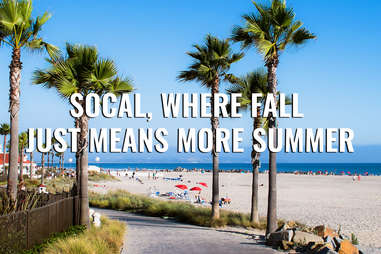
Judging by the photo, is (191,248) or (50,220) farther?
(191,248)

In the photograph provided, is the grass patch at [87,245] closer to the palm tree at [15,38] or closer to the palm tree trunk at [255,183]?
the palm tree at [15,38]

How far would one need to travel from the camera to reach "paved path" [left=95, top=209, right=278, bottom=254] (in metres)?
12.2

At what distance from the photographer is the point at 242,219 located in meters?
19.0

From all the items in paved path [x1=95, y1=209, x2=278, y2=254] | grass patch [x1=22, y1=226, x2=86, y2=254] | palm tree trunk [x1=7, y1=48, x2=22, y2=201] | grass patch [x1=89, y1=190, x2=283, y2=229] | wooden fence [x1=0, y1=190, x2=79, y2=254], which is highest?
palm tree trunk [x1=7, y1=48, x2=22, y2=201]

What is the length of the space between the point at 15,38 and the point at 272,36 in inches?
352

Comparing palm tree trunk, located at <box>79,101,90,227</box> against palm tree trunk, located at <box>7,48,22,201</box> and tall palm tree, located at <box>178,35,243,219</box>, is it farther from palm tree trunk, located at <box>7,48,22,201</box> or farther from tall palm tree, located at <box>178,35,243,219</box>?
tall palm tree, located at <box>178,35,243,219</box>

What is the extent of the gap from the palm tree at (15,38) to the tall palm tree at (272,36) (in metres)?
7.26

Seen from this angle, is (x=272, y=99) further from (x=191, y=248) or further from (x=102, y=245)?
(x=102, y=245)

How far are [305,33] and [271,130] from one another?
3618 mm

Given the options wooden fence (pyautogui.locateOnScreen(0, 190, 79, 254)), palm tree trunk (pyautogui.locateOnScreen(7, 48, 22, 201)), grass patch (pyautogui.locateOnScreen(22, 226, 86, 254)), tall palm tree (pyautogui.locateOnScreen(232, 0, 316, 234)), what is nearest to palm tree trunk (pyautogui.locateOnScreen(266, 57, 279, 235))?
tall palm tree (pyautogui.locateOnScreen(232, 0, 316, 234))

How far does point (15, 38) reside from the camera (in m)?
14.5

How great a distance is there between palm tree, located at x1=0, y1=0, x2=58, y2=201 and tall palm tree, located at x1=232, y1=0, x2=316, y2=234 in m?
7.26

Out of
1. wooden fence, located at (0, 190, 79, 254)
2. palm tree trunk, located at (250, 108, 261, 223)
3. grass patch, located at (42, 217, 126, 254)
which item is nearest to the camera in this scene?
wooden fence, located at (0, 190, 79, 254)

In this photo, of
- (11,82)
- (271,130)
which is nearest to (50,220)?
(11,82)
